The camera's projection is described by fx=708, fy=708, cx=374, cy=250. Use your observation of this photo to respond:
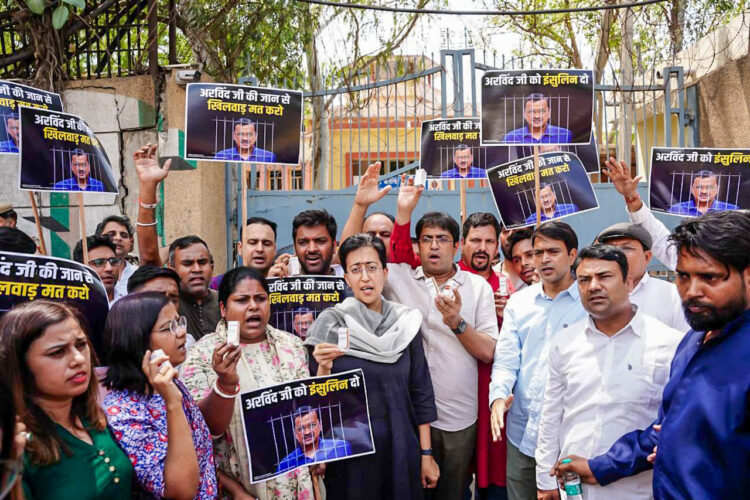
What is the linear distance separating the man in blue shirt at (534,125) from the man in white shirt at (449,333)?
1112 millimetres

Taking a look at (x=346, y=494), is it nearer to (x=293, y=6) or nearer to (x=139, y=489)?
(x=139, y=489)

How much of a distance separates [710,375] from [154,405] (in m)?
1.97

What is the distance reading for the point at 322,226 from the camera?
4406mm

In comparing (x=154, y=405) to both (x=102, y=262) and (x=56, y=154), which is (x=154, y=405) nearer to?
(x=102, y=262)

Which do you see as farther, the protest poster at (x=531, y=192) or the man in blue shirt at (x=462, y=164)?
the man in blue shirt at (x=462, y=164)

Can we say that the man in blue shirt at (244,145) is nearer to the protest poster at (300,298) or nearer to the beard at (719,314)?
the protest poster at (300,298)

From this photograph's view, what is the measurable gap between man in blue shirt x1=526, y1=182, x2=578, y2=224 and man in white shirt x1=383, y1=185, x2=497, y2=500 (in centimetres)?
101

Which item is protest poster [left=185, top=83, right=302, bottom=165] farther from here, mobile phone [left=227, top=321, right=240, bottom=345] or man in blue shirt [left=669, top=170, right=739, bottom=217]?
man in blue shirt [left=669, top=170, right=739, bottom=217]

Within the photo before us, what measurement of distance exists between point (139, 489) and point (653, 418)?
2090 mm

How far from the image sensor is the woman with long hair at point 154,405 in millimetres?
2539

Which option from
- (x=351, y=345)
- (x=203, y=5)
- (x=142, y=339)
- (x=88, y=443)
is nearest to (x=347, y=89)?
(x=203, y=5)

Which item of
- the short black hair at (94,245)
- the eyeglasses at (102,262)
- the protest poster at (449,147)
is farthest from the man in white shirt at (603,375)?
the short black hair at (94,245)

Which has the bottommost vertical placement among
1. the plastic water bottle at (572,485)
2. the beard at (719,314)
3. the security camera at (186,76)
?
the plastic water bottle at (572,485)

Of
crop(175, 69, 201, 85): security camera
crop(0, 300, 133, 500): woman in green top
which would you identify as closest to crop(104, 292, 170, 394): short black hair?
crop(0, 300, 133, 500): woman in green top
